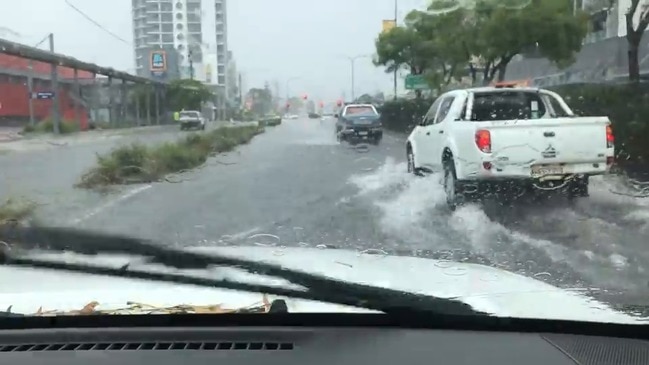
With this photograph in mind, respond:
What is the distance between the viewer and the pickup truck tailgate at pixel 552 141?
7.80 m

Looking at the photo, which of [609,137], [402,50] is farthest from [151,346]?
[609,137]

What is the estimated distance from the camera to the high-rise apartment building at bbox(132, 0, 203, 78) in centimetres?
604

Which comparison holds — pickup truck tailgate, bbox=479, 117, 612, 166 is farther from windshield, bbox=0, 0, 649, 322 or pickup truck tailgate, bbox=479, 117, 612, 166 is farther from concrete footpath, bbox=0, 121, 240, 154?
concrete footpath, bbox=0, 121, 240, 154

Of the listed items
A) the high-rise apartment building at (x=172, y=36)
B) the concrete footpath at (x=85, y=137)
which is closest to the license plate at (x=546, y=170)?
the concrete footpath at (x=85, y=137)

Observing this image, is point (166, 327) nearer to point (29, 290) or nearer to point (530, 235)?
point (29, 290)

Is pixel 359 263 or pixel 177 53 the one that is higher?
pixel 177 53

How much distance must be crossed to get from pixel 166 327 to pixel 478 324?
1285 mm

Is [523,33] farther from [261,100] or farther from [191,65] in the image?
[191,65]

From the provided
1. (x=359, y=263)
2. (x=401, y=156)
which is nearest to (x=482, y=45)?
(x=401, y=156)

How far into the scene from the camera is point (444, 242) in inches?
247

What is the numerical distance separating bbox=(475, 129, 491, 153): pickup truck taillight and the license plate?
0.49 m

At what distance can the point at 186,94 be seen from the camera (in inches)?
254

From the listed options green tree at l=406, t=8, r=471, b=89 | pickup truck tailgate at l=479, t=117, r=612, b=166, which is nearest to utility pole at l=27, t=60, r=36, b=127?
green tree at l=406, t=8, r=471, b=89

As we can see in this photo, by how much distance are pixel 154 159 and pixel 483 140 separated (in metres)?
3.04
